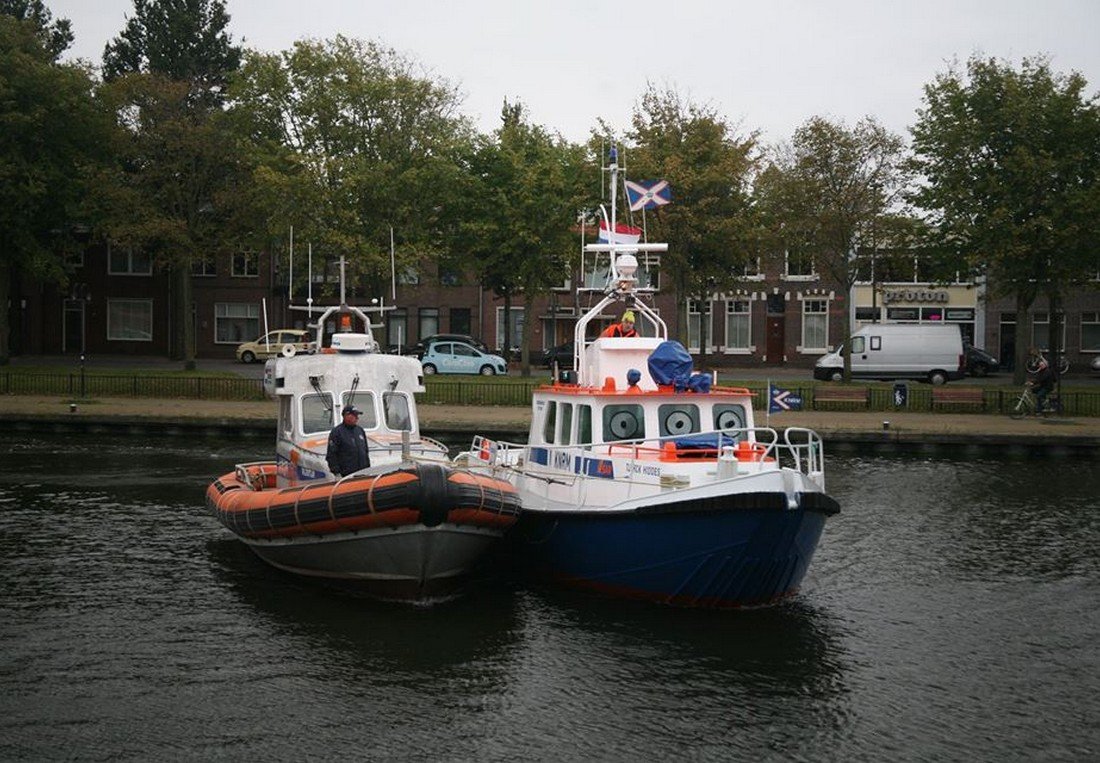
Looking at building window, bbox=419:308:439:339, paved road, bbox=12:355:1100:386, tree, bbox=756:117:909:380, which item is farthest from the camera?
building window, bbox=419:308:439:339

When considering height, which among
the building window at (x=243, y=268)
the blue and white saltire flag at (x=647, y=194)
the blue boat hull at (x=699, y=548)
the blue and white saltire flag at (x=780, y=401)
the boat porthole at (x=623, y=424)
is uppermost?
the building window at (x=243, y=268)

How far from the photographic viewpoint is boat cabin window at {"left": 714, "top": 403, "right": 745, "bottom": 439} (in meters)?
19.7

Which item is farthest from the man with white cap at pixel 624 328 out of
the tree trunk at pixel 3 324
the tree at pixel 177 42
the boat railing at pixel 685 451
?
the tree at pixel 177 42

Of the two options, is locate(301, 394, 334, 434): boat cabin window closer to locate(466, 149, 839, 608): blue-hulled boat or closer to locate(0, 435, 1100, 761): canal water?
locate(0, 435, 1100, 761): canal water

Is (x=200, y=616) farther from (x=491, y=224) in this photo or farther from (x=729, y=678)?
(x=491, y=224)

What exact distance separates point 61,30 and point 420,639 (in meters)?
74.8

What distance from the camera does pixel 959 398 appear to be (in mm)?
41375

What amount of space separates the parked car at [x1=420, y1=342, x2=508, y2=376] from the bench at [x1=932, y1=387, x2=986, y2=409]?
68.7ft

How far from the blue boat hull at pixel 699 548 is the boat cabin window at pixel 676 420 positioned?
80.9 inches

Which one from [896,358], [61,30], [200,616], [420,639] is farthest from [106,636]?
[61,30]

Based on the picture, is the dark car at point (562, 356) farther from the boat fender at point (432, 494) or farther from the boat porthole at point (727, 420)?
the boat fender at point (432, 494)

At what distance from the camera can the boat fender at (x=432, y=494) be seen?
16797 mm

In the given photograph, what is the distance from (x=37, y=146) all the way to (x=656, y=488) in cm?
4402

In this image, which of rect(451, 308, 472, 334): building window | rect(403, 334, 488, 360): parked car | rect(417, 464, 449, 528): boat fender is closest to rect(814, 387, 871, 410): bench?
rect(403, 334, 488, 360): parked car
